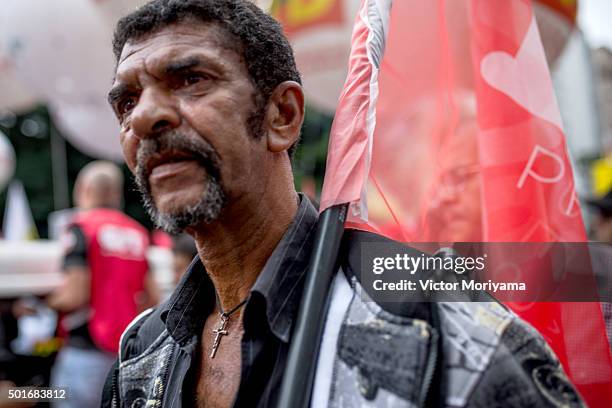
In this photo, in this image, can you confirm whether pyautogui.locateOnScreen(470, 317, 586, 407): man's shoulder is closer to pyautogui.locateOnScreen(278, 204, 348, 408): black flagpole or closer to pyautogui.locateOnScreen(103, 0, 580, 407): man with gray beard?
pyautogui.locateOnScreen(103, 0, 580, 407): man with gray beard

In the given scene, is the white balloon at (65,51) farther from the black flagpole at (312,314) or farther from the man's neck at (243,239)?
the black flagpole at (312,314)

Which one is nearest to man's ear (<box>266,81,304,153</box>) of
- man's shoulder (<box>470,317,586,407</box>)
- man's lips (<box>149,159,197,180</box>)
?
man's lips (<box>149,159,197,180</box>)

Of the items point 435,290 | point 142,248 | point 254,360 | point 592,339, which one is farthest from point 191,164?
point 142,248

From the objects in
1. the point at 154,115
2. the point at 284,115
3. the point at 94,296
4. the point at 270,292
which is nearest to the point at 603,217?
the point at 284,115

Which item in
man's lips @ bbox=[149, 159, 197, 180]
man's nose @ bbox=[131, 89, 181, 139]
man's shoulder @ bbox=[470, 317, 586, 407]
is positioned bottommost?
man's shoulder @ bbox=[470, 317, 586, 407]

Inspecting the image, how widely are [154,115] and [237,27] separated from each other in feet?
1.02

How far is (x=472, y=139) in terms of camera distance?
5.93 feet

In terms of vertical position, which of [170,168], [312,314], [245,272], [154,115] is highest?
[154,115]

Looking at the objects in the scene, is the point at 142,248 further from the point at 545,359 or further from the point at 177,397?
the point at 545,359

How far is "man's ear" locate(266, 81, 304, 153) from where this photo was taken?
168 centimetres

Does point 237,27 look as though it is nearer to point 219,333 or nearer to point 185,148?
point 185,148

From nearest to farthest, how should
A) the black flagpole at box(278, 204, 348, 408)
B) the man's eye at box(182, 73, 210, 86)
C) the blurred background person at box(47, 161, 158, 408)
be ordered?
the black flagpole at box(278, 204, 348, 408) → the man's eye at box(182, 73, 210, 86) → the blurred background person at box(47, 161, 158, 408)

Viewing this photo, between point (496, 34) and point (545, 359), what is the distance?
0.91 meters

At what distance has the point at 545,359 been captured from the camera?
3.95 ft
